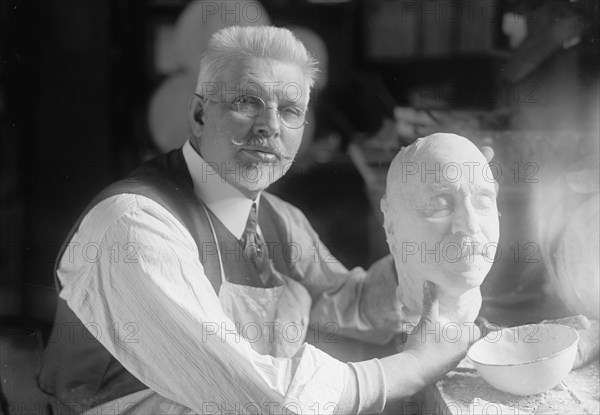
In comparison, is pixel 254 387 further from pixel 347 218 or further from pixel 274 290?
pixel 347 218

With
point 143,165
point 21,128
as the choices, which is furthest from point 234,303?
point 21,128

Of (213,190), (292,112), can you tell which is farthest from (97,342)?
(292,112)

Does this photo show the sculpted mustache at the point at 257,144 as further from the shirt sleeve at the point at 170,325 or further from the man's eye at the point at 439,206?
the man's eye at the point at 439,206

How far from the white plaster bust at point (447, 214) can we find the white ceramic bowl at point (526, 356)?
A: 11 centimetres

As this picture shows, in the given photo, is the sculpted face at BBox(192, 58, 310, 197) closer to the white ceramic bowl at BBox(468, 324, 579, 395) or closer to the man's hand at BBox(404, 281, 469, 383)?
the man's hand at BBox(404, 281, 469, 383)

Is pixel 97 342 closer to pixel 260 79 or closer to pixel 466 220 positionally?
pixel 260 79

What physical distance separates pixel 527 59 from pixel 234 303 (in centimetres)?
109

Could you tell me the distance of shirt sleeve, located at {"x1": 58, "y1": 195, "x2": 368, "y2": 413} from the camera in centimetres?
128

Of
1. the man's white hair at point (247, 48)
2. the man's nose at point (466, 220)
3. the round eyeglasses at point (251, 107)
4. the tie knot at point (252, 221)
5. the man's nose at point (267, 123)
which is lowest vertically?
the tie knot at point (252, 221)

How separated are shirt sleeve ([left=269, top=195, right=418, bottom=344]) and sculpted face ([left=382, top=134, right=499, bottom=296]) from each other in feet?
1.03

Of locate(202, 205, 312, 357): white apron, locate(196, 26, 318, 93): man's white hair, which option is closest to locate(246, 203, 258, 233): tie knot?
locate(202, 205, 312, 357): white apron

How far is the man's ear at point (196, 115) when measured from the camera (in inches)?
61.1

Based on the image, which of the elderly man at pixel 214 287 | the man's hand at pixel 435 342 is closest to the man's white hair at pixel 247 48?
the elderly man at pixel 214 287

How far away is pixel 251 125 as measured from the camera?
4.88 feet
